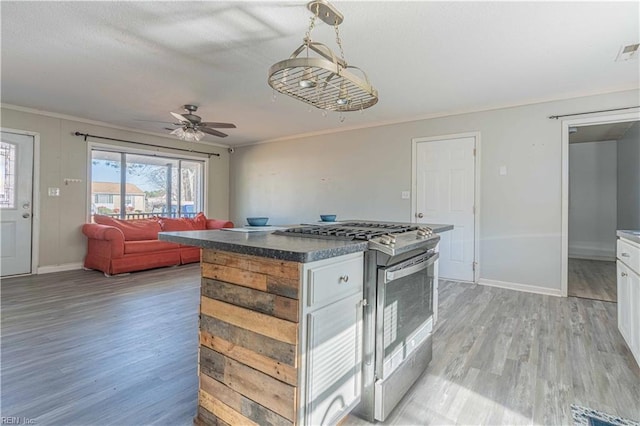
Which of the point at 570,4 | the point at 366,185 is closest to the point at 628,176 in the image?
the point at 366,185

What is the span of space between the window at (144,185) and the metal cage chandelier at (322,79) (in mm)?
5035

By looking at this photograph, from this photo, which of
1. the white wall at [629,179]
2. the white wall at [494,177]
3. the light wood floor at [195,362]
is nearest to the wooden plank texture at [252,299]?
the light wood floor at [195,362]

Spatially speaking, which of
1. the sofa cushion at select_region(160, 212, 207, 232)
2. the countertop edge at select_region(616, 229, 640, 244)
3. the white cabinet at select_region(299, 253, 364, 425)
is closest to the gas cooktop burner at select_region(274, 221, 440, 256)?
the white cabinet at select_region(299, 253, 364, 425)

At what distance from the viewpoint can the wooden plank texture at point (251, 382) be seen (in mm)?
1290

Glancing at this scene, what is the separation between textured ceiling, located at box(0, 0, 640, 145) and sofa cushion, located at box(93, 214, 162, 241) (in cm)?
181

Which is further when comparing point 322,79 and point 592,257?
point 592,257

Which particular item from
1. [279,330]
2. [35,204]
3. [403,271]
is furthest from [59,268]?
[403,271]

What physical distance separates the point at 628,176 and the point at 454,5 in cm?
578

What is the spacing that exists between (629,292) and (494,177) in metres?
2.30

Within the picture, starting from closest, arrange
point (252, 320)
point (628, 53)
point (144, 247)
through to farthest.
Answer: point (252, 320)
point (628, 53)
point (144, 247)

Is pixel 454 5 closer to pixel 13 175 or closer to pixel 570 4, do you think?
pixel 570 4

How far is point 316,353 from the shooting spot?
133 centimetres

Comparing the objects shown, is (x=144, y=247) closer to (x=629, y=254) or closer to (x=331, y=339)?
(x=331, y=339)

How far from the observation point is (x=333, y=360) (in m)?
1.43
